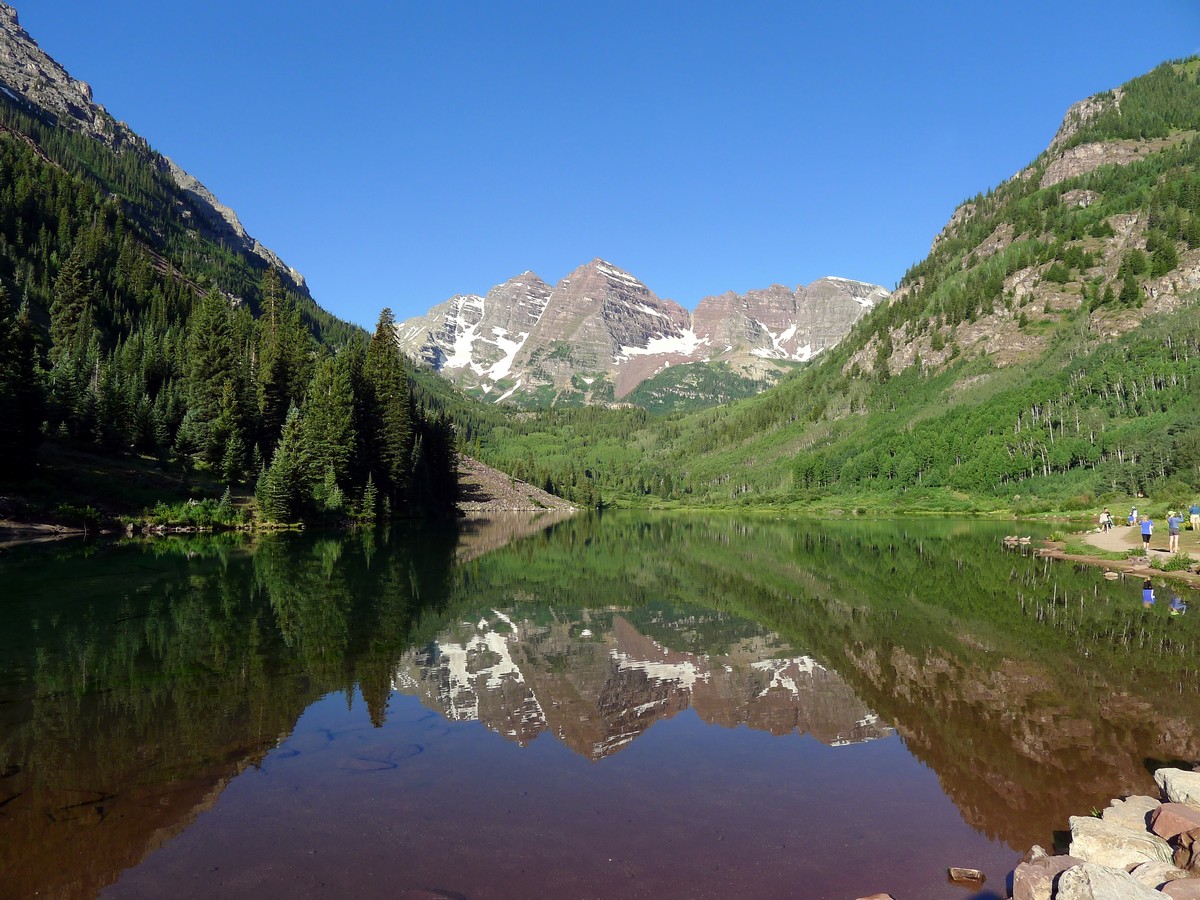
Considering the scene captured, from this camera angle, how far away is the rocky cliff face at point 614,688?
16656 mm

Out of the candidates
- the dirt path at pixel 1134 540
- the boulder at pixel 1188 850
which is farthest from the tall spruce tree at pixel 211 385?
the boulder at pixel 1188 850

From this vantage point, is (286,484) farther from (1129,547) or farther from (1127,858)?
(1127,858)

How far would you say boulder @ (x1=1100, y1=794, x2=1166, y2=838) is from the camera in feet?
33.3

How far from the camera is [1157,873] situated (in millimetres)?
8508

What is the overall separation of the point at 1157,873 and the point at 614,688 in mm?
13489

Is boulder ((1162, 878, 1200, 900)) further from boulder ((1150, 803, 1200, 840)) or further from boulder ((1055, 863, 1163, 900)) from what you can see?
boulder ((1150, 803, 1200, 840))

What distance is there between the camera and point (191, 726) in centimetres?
1496

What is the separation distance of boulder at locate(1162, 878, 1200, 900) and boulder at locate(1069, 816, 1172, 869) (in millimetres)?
1065

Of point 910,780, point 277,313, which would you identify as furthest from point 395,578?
point 277,313

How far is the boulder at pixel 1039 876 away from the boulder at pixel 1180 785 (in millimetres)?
3130

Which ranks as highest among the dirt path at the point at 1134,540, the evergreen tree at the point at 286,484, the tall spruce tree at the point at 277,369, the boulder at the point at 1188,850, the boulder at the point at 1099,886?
the tall spruce tree at the point at 277,369

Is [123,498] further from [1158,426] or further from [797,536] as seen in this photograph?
[1158,426]

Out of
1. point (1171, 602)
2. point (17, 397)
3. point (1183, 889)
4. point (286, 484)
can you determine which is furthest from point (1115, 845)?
point (286, 484)

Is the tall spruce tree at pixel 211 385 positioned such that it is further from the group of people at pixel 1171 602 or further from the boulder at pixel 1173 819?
the boulder at pixel 1173 819
